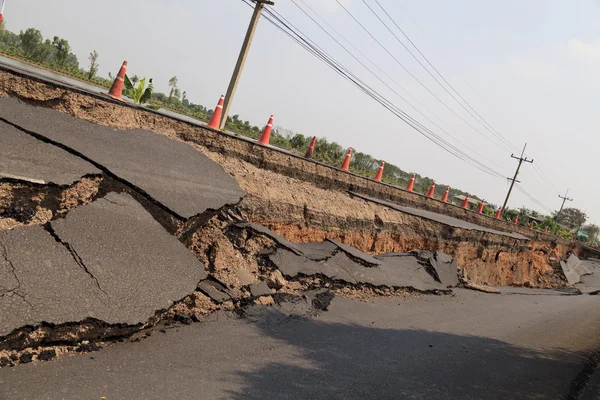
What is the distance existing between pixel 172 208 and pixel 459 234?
972 centimetres

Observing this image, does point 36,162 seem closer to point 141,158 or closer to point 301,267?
point 141,158

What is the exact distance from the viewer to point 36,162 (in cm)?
412

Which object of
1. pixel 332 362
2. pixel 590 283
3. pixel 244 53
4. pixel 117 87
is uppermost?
pixel 244 53

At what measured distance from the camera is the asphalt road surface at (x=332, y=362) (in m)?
3.07

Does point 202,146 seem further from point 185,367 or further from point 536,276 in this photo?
point 536,276

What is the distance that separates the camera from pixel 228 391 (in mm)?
3268

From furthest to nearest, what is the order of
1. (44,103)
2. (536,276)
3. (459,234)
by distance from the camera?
(536,276) → (459,234) → (44,103)

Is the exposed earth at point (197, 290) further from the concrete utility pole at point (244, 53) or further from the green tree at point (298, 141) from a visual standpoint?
the green tree at point (298, 141)

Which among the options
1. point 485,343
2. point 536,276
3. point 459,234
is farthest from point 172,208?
point 536,276

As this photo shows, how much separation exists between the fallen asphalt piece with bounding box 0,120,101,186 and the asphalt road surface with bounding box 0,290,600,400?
5.35ft

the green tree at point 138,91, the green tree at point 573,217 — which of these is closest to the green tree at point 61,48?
the green tree at point 138,91

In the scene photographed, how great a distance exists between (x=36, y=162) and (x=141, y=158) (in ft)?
4.03

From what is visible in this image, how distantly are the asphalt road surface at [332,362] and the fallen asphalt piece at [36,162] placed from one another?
163cm

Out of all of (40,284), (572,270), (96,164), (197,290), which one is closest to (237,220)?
(197,290)
